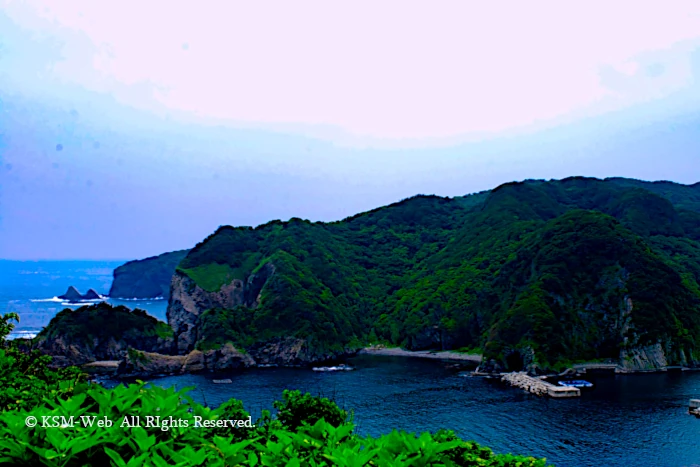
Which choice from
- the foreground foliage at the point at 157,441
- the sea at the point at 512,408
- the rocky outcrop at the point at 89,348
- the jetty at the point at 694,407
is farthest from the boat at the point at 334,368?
the foreground foliage at the point at 157,441

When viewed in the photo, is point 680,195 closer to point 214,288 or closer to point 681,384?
point 681,384

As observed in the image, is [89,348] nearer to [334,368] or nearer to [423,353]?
[334,368]

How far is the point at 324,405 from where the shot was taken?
21.8 metres

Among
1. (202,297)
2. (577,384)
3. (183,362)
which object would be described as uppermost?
(202,297)

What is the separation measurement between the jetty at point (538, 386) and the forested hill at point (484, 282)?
755cm

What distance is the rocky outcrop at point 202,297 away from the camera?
422 ft

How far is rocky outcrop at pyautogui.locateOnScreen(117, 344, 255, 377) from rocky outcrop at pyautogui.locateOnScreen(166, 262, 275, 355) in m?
22.5

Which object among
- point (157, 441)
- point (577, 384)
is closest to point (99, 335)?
point (577, 384)

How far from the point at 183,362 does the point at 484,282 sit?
6911 centimetres

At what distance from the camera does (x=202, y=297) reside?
131 m

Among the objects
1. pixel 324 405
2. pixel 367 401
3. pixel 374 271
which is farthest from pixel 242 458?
pixel 374 271

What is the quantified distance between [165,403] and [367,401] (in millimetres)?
69121

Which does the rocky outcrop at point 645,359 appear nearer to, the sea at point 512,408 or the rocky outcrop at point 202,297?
the sea at point 512,408

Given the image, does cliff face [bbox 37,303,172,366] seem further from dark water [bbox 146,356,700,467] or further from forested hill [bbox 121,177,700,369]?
dark water [bbox 146,356,700,467]
